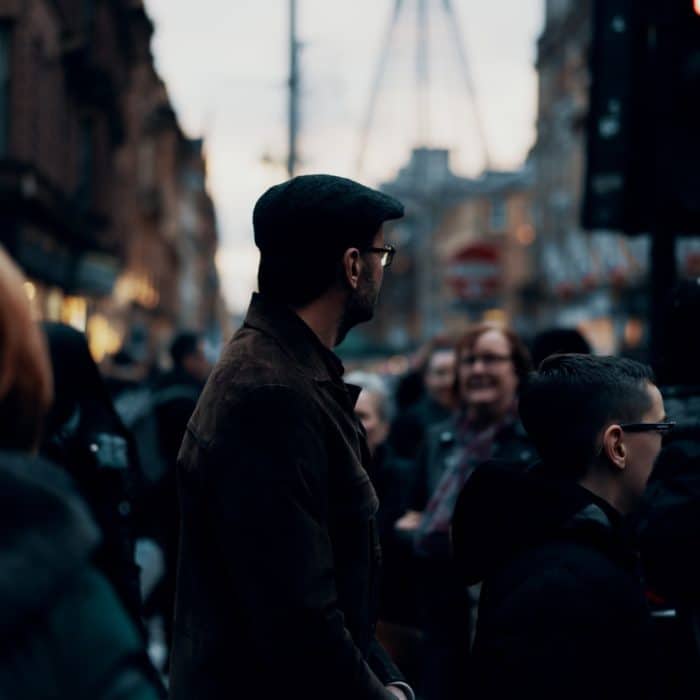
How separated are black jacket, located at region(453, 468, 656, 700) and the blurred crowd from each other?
0.15 m

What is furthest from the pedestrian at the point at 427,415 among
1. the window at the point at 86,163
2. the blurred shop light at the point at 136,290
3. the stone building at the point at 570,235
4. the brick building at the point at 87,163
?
the blurred shop light at the point at 136,290

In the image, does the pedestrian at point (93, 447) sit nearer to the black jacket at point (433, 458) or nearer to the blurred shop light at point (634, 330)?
the black jacket at point (433, 458)

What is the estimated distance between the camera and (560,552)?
2658 mm

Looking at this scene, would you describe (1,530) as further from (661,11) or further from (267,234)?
(661,11)

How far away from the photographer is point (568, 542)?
2.70m

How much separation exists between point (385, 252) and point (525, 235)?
60.8 metres

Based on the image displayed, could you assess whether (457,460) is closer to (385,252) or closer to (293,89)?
(385,252)

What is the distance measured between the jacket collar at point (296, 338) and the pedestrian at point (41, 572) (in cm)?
113

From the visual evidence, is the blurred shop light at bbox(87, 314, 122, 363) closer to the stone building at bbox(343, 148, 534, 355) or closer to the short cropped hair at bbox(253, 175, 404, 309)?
the stone building at bbox(343, 148, 534, 355)

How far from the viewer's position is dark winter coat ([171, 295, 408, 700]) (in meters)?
2.63

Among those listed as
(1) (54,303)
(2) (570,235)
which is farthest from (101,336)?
(2) (570,235)

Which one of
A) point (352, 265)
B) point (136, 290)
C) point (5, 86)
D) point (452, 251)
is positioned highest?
point (5, 86)

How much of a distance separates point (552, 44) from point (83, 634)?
56.7m

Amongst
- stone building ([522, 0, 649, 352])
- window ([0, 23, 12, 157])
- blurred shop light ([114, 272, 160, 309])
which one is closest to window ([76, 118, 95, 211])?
blurred shop light ([114, 272, 160, 309])
